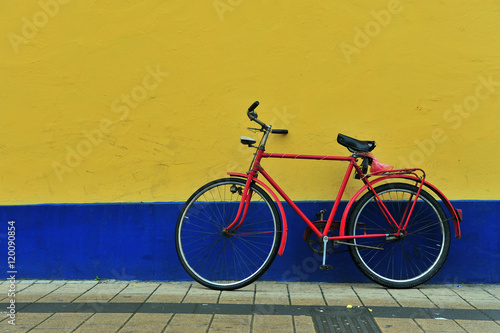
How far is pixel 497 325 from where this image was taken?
11.2 ft

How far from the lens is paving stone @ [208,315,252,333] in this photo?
11.0 ft

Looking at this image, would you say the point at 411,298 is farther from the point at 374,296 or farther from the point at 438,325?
the point at 438,325

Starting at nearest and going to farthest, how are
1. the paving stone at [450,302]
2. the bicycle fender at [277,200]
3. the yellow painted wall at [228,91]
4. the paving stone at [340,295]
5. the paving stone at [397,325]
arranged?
the paving stone at [397,325] < the paving stone at [450,302] < the paving stone at [340,295] < the bicycle fender at [277,200] < the yellow painted wall at [228,91]

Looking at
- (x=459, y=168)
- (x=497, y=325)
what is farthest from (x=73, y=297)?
(x=459, y=168)

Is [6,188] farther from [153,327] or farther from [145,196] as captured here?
[153,327]

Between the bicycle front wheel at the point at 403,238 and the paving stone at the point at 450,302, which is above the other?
the bicycle front wheel at the point at 403,238

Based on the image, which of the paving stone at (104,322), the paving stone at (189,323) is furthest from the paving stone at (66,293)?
the paving stone at (189,323)

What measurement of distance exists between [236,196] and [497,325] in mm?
2266

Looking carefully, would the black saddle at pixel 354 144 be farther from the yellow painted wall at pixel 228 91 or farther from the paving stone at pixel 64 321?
the paving stone at pixel 64 321

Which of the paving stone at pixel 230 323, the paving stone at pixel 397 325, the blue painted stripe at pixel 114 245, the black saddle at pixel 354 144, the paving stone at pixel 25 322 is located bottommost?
the paving stone at pixel 397 325

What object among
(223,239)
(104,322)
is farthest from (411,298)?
(104,322)

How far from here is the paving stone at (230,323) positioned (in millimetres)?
3348

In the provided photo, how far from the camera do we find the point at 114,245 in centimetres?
462

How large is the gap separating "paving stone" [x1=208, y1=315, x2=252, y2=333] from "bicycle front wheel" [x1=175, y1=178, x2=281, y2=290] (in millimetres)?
954
